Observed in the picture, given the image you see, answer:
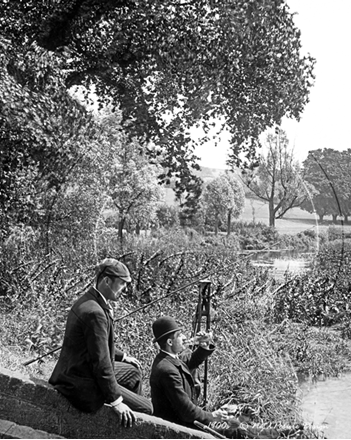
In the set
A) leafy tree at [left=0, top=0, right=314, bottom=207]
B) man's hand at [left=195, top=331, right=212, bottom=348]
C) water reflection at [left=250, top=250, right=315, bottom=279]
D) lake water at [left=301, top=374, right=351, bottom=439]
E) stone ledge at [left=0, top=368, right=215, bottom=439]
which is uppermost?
leafy tree at [left=0, top=0, right=314, bottom=207]

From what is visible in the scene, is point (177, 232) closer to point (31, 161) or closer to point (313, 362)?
point (31, 161)

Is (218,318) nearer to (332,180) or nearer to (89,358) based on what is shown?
(89,358)

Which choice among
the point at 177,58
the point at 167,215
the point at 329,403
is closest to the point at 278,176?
the point at 177,58

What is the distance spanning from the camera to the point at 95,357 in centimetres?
383

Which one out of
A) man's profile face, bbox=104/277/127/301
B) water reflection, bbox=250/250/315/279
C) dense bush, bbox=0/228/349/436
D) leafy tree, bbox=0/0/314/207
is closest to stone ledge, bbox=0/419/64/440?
man's profile face, bbox=104/277/127/301

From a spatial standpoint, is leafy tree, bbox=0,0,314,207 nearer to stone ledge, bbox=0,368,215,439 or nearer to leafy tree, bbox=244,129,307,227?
leafy tree, bbox=244,129,307,227

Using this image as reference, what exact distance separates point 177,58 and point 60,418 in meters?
7.23

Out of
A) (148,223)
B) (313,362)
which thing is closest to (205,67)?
(313,362)

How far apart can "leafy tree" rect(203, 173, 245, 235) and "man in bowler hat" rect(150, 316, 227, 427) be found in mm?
10285

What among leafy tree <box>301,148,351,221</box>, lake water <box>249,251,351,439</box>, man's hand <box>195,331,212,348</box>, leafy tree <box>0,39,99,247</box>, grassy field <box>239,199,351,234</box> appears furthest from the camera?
grassy field <box>239,199,351,234</box>

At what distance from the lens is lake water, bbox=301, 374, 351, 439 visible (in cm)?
496

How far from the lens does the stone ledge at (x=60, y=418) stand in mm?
3658

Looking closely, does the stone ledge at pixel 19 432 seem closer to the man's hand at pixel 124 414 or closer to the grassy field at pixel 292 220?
the man's hand at pixel 124 414

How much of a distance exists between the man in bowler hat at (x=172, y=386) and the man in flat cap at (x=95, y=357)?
0.16 metres
